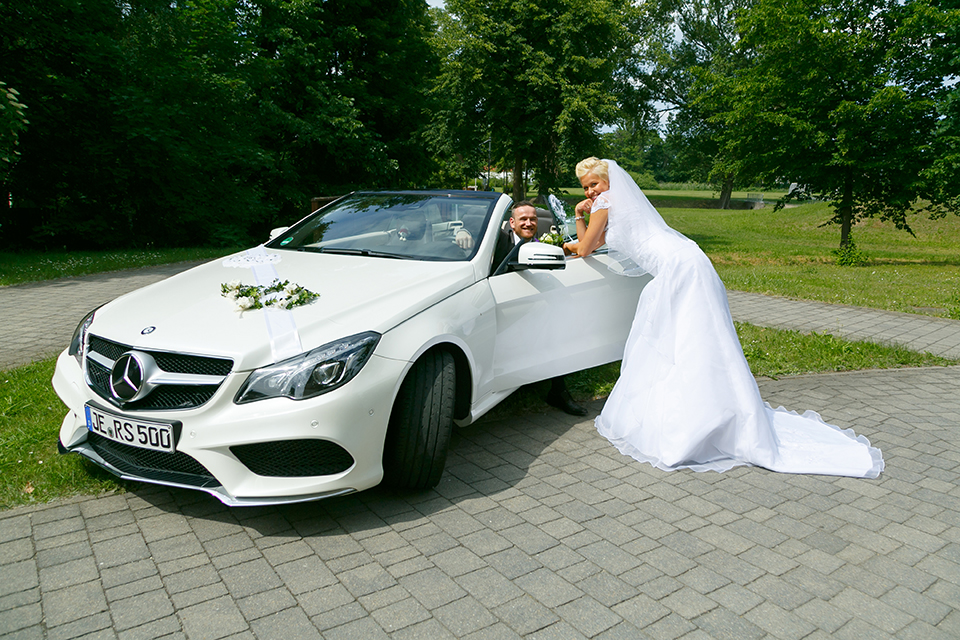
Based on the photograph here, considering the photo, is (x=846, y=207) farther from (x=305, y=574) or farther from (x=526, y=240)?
(x=305, y=574)

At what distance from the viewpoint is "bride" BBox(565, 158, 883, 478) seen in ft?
13.9

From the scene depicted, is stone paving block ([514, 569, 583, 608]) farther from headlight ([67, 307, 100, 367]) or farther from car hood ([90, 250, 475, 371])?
headlight ([67, 307, 100, 367])

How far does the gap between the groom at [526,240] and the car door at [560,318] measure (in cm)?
23

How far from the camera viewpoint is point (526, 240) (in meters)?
4.98

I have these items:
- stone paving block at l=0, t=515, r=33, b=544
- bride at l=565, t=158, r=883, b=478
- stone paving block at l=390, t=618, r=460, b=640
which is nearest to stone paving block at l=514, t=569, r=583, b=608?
stone paving block at l=390, t=618, r=460, b=640

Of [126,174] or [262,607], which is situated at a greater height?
[126,174]

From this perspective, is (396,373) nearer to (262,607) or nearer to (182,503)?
(262,607)

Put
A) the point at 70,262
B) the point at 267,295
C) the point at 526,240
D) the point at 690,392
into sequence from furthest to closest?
1. the point at 70,262
2. the point at 526,240
3. the point at 690,392
4. the point at 267,295

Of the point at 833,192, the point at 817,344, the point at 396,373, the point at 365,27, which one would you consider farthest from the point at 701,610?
the point at 365,27

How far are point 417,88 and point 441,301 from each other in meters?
26.2

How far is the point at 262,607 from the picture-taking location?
2678mm

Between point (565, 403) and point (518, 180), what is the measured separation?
2370 cm

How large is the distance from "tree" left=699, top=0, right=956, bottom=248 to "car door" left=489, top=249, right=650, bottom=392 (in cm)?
1543

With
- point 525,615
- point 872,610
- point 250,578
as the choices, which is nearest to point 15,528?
point 250,578
